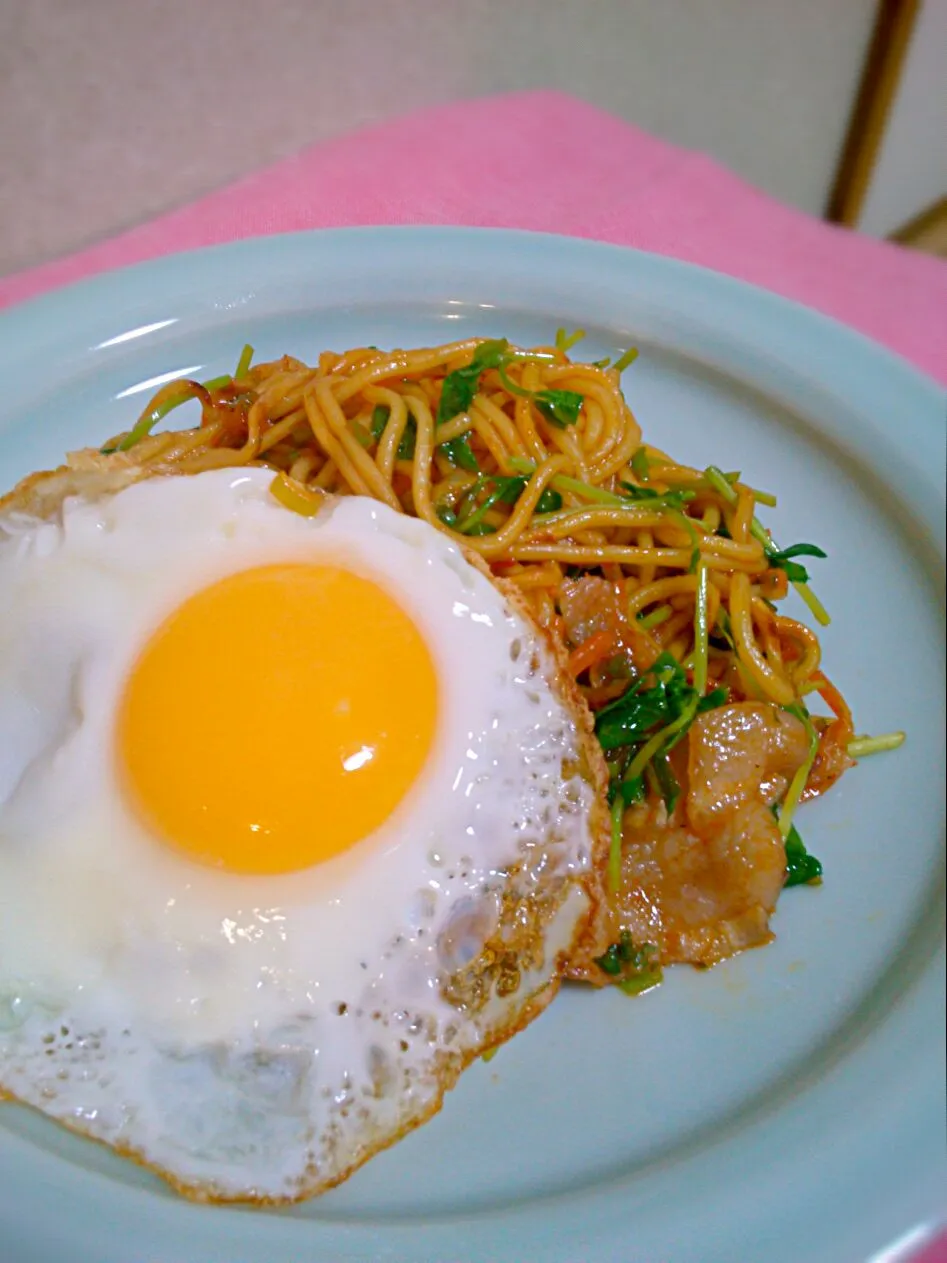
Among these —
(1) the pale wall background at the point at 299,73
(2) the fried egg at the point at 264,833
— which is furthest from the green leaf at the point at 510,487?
(1) the pale wall background at the point at 299,73

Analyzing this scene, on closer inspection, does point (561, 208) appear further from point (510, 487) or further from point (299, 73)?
point (510, 487)

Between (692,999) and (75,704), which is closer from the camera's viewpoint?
(75,704)

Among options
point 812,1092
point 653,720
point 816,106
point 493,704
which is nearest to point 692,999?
point 812,1092

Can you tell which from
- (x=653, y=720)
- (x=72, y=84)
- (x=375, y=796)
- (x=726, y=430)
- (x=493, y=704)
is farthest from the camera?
(x=72, y=84)

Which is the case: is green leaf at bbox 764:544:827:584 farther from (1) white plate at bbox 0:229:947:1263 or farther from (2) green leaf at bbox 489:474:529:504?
(2) green leaf at bbox 489:474:529:504

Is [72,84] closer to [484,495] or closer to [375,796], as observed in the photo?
[484,495]

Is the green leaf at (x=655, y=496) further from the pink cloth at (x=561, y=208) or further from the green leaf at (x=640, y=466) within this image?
the pink cloth at (x=561, y=208)
